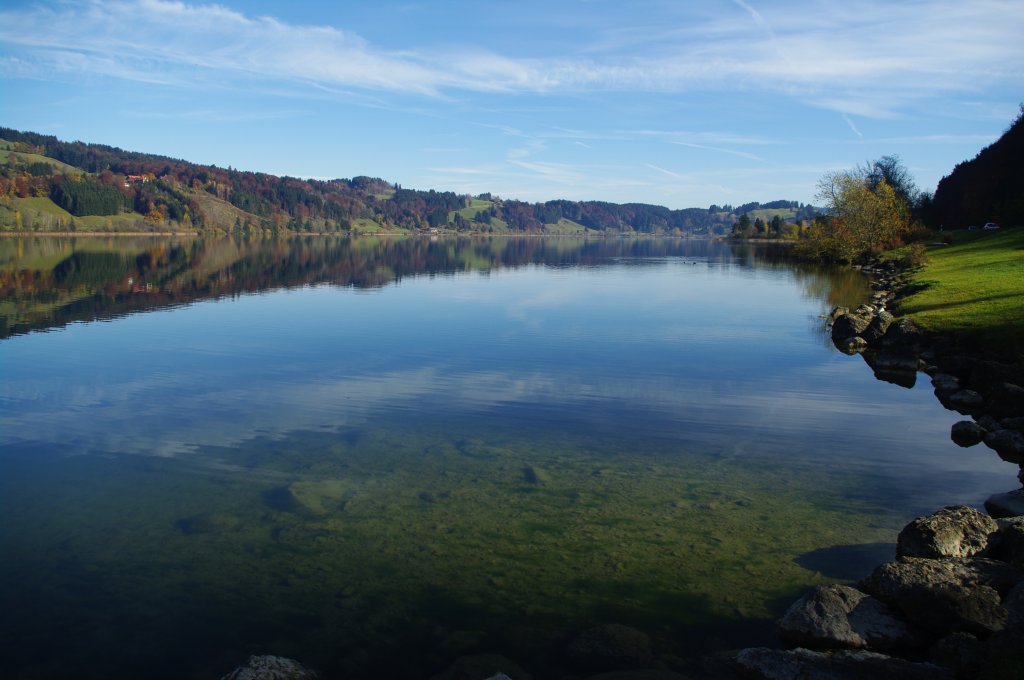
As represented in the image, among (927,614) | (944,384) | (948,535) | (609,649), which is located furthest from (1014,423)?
(609,649)

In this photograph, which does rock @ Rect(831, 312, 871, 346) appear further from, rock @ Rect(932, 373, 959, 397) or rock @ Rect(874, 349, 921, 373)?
rock @ Rect(932, 373, 959, 397)

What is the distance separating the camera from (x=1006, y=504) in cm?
1349

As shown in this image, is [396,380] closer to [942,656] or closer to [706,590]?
[706,590]

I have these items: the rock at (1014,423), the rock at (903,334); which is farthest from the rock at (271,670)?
the rock at (903,334)

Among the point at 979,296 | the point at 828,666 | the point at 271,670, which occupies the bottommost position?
the point at 271,670

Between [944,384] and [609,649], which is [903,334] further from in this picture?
[609,649]

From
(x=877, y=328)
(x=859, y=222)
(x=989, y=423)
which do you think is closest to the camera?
(x=989, y=423)

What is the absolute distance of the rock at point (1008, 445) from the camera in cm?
1769

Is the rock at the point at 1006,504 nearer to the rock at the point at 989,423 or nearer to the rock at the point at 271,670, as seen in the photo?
the rock at the point at 989,423

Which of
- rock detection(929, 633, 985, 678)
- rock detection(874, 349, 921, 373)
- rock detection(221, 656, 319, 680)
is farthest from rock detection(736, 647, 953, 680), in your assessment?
rock detection(874, 349, 921, 373)

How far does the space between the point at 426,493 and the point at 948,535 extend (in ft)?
33.9

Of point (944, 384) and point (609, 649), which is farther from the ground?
point (944, 384)

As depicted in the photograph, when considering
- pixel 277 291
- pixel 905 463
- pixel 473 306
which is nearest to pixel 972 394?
pixel 905 463

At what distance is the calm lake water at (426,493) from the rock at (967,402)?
582 millimetres
